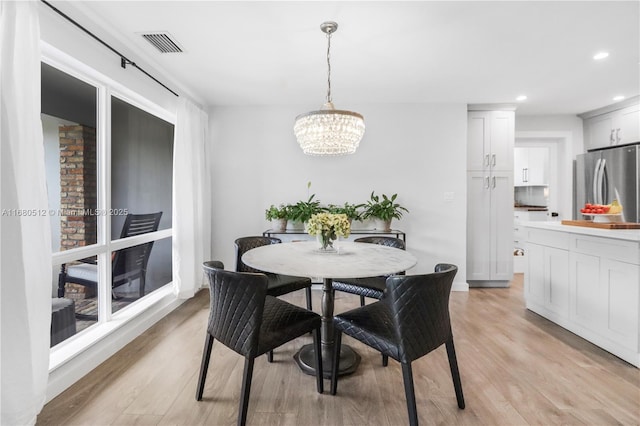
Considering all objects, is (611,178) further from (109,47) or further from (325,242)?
(109,47)

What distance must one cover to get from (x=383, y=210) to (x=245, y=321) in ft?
8.79

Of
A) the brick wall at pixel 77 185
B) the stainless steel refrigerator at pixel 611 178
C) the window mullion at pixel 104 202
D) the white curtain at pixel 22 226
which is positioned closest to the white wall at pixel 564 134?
the stainless steel refrigerator at pixel 611 178

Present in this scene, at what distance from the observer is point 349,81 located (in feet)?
10.8

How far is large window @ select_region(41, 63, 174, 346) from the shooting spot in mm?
2105

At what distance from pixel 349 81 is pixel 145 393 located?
3167mm

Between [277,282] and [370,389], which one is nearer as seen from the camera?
[370,389]

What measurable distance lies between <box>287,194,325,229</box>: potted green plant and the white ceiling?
1.34 m

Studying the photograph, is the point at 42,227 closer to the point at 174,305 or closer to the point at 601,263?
the point at 174,305

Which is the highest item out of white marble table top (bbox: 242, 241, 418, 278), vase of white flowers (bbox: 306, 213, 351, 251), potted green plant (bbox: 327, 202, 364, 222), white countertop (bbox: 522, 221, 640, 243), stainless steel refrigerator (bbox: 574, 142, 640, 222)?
stainless steel refrigerator (bbox: 574, 142, 640, 222)

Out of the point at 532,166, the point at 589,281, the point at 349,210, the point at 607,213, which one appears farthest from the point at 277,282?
the point at 532,166

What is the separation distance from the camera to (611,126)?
421 centimetres

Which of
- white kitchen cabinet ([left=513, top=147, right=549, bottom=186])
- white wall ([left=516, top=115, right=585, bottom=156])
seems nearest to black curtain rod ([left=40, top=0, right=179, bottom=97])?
white wall ([left=516, top=115, right=585, bottom=156])

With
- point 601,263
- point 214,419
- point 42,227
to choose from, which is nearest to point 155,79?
point 42,227

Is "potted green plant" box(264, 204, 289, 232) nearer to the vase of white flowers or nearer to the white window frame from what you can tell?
the white window frame
